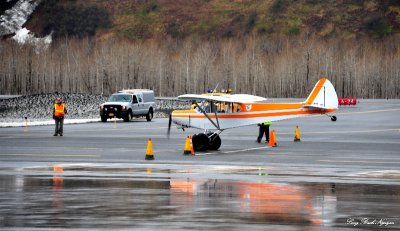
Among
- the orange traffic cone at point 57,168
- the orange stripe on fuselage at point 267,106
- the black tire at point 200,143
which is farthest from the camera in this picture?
the orange stripe on fuselage at point 267,106

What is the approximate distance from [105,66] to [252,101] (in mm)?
125639

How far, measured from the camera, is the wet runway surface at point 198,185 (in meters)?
17.1

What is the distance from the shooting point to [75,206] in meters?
19.0

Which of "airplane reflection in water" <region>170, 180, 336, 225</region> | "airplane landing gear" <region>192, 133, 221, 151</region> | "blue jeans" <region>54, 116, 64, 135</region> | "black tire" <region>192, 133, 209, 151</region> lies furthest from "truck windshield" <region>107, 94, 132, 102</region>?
A: "airplane reflection in water" <region>170, 180, 336, 225</region>

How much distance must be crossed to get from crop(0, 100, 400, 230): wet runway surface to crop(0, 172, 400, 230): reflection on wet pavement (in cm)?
2

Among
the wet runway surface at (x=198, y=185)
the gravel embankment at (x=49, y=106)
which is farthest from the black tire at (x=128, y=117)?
the wet runway surface at (x=198, y=185)

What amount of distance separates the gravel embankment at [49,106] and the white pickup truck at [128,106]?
7061 millimetres

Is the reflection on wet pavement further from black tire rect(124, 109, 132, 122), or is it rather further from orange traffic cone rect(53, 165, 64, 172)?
black tire rect(124, 109, 132, 122)

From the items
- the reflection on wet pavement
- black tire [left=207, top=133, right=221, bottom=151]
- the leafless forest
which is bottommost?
the reflection on wet pavement

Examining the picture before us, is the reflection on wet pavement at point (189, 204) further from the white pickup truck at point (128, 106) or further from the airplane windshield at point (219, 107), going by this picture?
the white pickup truck at point (128, 106)

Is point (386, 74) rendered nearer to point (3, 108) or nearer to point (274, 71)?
point (274, 71)

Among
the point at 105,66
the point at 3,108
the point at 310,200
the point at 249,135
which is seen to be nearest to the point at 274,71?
the point at 105,66

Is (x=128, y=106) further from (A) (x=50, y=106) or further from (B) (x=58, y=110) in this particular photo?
(A) (x=50, y=106)

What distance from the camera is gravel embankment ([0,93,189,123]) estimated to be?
7944 cm
